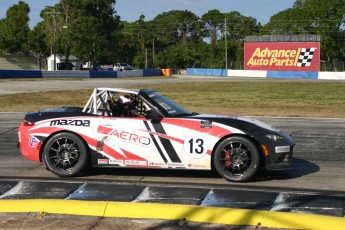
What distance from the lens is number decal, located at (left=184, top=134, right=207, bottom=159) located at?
7.34 m

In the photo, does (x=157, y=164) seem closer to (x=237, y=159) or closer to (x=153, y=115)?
(x=153, y=115)

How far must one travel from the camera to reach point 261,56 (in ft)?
261

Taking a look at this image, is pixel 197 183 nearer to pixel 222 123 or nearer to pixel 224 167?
pixel 224 167

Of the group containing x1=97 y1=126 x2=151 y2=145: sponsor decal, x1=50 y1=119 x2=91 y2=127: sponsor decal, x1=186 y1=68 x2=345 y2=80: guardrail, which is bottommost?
x1=186 y1=68 x2=345 y2=80: guardrail

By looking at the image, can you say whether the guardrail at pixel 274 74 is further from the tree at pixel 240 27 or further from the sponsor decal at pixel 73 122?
the sponsor decal at pixel 73 122

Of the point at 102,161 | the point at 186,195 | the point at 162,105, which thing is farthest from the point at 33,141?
the point at 186,195

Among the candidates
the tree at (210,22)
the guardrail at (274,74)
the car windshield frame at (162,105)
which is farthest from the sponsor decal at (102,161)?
the tree at (210,22)

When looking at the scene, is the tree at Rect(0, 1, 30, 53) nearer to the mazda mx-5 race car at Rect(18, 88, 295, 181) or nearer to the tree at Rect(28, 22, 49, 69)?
the tree at Rect(28, 22, 49, 69)

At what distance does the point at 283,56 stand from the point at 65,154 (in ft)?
237

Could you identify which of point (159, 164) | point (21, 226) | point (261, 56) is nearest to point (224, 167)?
point (159, 164)

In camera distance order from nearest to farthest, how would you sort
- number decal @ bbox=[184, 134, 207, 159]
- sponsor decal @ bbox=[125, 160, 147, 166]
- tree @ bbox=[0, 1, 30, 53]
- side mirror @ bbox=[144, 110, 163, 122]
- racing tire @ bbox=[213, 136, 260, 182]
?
racing tire @ bbox=[213, 136, 260, 182] < number decal @ bbox=[184, 134, 207, 159] < side mirror @ bbox=[144, 110, 163, 122] < sponsor decal @ bbox=[125, 160, 147, 166] < tree @ bbox=[0, 1, 30, 53]

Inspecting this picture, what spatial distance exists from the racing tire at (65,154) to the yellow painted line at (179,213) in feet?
5.43

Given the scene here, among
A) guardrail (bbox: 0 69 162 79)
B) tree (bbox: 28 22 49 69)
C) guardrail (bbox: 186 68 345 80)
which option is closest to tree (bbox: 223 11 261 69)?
guardrail (bbox: 186 68 345 80)

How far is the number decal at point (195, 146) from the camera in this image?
7344 millimetres
